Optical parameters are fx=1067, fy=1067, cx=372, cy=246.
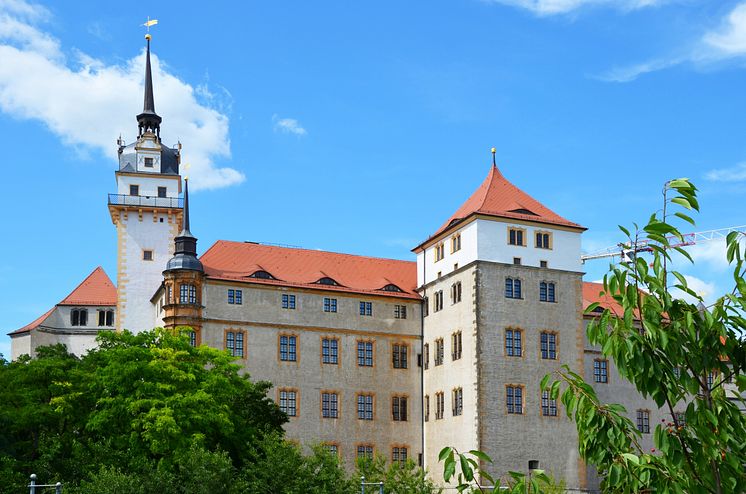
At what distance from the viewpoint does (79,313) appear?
8712cm

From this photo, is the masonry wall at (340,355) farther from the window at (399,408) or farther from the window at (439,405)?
the window at (439,405)

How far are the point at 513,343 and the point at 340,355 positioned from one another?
1120 centimetres

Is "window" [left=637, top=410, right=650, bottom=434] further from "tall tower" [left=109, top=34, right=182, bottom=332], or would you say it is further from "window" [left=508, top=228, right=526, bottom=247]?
"tall tower" [left=109, top=34, right=182, bottom=332]

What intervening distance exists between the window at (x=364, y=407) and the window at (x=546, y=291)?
501 inches

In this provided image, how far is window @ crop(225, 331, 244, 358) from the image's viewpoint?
215ft

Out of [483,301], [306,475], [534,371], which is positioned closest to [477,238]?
[483,301]

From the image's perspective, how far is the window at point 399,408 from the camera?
226 feet

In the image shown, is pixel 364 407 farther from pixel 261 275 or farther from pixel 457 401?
pixel 261 275

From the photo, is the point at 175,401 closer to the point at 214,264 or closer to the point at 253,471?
the point at 253,471

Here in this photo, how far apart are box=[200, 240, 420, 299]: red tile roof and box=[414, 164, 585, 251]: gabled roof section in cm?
417

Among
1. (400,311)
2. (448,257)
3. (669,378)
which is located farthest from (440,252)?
(669,378)

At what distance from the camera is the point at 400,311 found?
7081 cm

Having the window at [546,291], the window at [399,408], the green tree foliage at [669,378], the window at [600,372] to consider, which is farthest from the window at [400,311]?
the green tree foliage at [669,378]

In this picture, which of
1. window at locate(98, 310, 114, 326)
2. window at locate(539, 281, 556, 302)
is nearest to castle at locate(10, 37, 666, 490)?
window at locate(539, 281, 556, 302)
